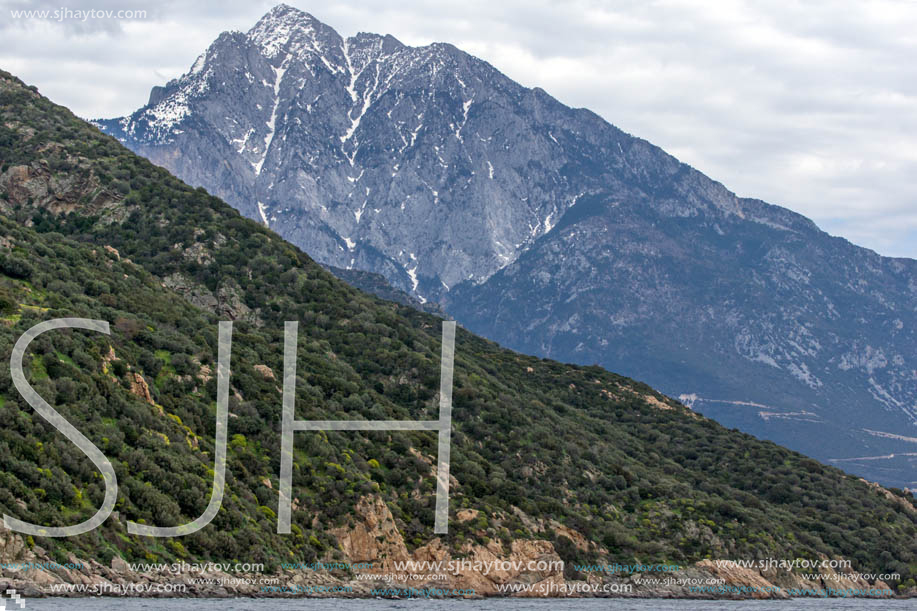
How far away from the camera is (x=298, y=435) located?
95.3 m

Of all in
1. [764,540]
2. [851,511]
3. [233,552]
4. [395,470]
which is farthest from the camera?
[851,511]

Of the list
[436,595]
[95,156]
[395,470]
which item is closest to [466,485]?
[395,470]

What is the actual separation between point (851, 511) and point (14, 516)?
9581 cm

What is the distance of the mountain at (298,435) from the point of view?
75062mm

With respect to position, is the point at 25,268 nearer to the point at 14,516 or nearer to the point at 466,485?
the point at 14,516

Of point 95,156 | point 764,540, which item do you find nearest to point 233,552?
point 764,540

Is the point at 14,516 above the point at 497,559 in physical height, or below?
above

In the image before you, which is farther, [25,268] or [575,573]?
[575,573]

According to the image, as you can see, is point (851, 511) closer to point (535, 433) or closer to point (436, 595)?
point (535, 433)

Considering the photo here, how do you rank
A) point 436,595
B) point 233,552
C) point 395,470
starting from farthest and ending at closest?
point 395,470, point 436,595, point 233,552

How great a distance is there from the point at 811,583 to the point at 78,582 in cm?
7428

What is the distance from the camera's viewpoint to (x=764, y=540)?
113125mm

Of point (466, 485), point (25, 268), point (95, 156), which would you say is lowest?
point (466, 485)

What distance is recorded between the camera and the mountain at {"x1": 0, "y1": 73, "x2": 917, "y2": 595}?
2955 inches
